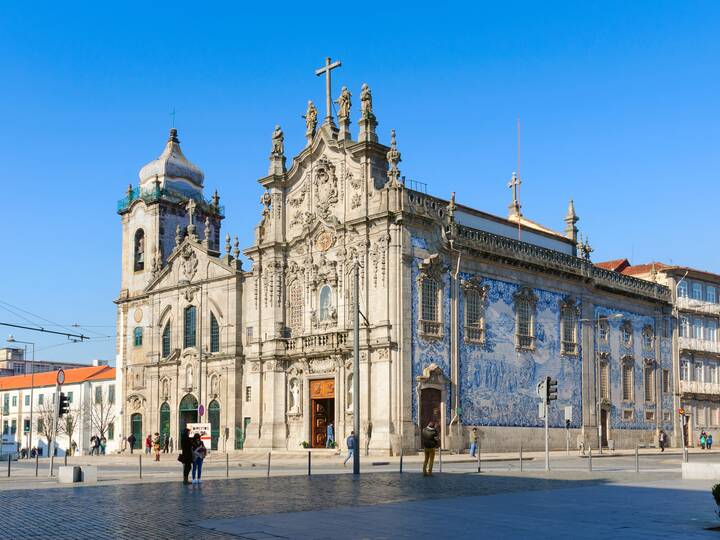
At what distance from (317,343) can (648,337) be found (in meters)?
27.6

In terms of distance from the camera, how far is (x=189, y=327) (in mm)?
59688

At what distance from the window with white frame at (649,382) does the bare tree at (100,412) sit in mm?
47422

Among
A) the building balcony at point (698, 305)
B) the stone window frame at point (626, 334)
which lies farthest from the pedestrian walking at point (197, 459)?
the building balcony at point (698, 305)

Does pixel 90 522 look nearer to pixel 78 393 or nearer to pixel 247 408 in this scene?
pixel 247 408

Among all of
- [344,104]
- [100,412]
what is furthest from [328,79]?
[100,412]

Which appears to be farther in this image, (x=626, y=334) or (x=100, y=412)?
(x=100, y=412)

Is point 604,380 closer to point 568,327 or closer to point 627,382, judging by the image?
point 627,382

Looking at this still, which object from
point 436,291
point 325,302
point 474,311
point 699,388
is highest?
point 436,291

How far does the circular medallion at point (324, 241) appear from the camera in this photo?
162ft

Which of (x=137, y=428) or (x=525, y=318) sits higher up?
(x=525, y=318)

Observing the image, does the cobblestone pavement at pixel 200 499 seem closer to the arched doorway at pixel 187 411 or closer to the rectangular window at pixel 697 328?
the arched doorway at pixel 187 411

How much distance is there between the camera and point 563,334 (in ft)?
183

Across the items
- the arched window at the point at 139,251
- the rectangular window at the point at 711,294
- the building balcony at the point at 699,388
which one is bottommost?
the building balcony at the point at 699,388

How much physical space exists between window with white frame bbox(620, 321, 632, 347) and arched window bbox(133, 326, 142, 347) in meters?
33.3
